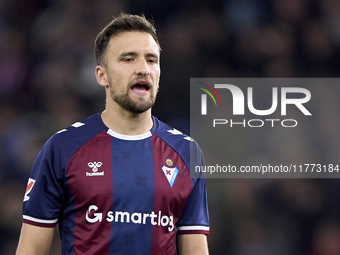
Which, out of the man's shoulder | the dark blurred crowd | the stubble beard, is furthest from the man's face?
the dark blurred crowd

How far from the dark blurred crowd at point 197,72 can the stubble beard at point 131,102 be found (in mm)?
2889

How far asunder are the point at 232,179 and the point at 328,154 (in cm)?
108

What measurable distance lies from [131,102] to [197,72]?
10.8 feet

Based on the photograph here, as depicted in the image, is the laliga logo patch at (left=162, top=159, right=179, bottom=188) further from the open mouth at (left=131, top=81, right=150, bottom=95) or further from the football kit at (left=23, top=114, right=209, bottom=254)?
→ the open mouth at (left=131, top=81, right=150, bottom=95)

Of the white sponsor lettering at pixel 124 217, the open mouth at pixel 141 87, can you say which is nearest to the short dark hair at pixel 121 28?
the open mouth at pixel 141 87

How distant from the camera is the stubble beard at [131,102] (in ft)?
8.63

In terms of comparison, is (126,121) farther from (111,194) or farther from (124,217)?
(124,217)

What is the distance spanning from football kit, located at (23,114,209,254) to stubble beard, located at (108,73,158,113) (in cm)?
17

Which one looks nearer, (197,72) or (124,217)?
(124,217)

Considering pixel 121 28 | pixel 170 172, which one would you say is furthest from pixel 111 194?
pixel 121 28

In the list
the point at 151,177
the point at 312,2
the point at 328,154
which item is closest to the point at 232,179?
the point at 328,154

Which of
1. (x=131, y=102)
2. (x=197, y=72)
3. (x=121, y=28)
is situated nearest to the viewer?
(x=131, y=102)

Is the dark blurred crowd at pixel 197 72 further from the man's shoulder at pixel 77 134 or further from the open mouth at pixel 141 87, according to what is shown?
the open mouth at pixel 141 87

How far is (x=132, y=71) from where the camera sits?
261 centimetres
